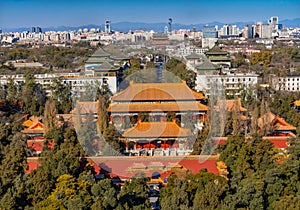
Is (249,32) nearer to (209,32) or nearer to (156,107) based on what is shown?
(209,32)

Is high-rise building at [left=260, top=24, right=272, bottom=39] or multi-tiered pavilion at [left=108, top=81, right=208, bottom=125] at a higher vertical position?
high-rise building at [left=260, top=24, right=272, bottom=39]

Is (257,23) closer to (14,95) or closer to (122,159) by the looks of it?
(14,95)

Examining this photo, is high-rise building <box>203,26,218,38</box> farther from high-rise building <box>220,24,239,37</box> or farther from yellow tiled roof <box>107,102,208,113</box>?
yellow tiled roof <box>107,102,208,113</box>

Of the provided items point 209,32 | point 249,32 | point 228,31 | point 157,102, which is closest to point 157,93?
point 157,102

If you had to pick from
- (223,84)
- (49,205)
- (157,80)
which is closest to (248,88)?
(223,84)

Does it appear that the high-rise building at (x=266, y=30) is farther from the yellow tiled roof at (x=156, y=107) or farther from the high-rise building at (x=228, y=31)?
the yellow tiled roof at (x=156, y=107)

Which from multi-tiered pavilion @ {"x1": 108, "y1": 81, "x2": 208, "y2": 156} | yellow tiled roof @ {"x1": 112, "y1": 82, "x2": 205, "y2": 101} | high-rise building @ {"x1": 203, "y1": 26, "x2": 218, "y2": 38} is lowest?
multi-tiered pavilion @ {"x1": 108, "y1": 81, "x2": 208, "y2": 156}

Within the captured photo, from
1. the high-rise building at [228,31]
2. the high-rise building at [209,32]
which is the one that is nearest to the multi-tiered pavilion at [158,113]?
the high-rise building at [209,32]

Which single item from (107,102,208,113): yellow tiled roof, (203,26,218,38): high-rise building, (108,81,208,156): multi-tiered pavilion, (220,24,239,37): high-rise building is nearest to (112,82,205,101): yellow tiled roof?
(108,81,208,156): multi-tiered pavilion

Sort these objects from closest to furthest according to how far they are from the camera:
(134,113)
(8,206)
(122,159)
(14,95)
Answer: (8,206) < (122,159) < (134,113) < (14,95)

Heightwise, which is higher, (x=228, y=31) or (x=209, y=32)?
(x=228, y=31)

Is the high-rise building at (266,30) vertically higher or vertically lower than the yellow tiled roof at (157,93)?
higher
